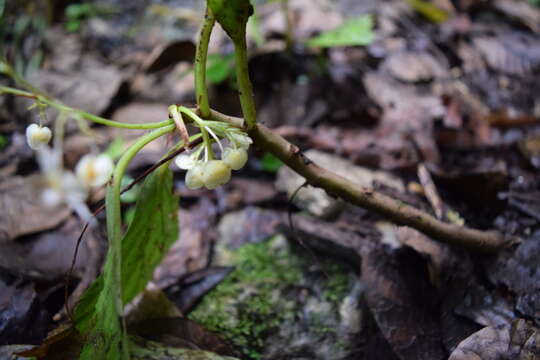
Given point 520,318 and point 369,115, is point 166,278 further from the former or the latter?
point 369,115

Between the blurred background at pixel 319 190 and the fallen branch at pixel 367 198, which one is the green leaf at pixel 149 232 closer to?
the blurred background at pixel 319 190

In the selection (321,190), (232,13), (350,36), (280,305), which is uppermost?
(232,13)

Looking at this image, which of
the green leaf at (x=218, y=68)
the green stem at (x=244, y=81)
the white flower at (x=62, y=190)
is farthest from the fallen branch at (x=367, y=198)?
the green leaf at (x=218, y=68)

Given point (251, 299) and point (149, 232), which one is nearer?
point (149, 232)

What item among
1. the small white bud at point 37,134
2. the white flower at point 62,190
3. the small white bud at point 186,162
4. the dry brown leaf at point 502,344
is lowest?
the dry brown leaf at point 502,344

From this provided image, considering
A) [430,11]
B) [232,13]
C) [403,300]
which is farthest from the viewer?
[430,11]

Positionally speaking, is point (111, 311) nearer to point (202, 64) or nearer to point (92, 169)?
point (202, 64)

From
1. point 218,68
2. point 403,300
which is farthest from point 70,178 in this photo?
Result: point 403,300
